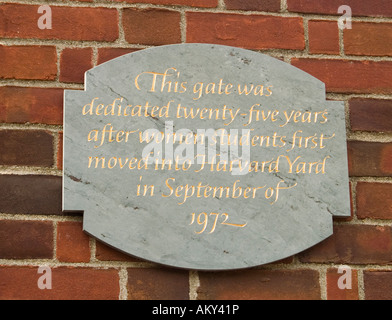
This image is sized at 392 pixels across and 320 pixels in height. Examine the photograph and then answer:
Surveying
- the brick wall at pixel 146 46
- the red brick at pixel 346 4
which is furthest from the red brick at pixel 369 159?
the red brick at pixel 346 4

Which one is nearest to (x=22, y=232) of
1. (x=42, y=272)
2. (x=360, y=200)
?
(x=42, y=272)

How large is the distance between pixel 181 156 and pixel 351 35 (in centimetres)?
52

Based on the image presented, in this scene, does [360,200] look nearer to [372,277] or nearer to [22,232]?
[372,277]

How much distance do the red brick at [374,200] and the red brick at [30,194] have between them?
651 millimetres

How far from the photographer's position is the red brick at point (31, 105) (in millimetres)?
1543

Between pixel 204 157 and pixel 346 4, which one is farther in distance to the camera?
pixel 346 4

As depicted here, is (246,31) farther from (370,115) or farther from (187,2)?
(370,115)

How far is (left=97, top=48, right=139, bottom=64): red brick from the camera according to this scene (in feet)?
5.22

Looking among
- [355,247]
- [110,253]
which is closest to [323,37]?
[355,247]

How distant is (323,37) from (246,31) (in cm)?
18

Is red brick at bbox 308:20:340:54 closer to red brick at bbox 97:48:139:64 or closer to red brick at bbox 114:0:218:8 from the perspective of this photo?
red brick at bbox 114:0:218:8

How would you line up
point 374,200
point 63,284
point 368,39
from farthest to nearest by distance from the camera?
point 368,39, point 374,200, point 63,284

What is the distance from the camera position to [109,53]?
160cm

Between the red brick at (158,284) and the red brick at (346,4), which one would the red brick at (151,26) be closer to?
the red brick at (346,4)
